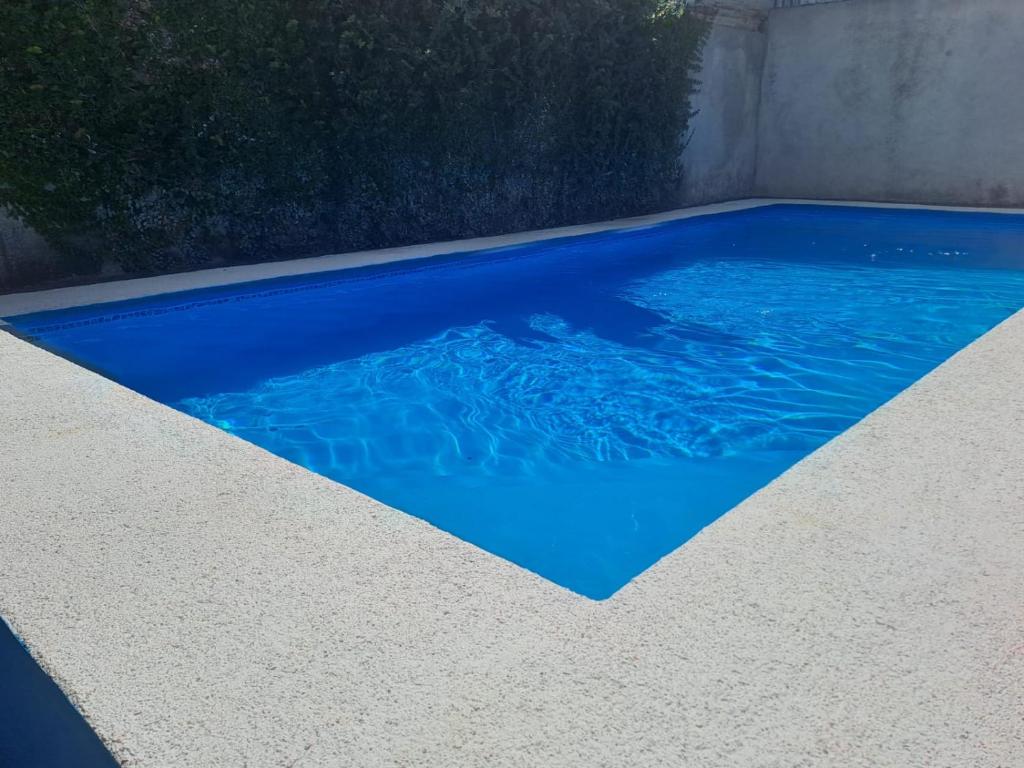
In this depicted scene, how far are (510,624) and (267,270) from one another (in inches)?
233

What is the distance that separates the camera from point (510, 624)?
1689 millimetres

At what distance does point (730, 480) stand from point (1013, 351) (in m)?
1.85

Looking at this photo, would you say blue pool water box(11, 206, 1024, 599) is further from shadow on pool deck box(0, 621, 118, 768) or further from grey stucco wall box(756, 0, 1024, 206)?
grey stucco wall box(756, 0, 1024, 206)

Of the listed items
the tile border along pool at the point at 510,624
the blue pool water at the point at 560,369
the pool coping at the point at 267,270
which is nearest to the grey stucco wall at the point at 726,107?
the pool coping at the point at 267,270

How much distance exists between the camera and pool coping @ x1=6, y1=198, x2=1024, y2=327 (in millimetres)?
5742

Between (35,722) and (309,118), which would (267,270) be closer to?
(309,118)

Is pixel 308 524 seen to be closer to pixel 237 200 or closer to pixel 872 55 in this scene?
pixel 237 200

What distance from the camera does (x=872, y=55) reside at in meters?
12.0

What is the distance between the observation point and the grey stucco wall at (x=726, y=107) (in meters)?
12.2

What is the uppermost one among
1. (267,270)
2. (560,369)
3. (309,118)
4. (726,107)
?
(726,107)

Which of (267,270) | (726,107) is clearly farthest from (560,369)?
(726,107)

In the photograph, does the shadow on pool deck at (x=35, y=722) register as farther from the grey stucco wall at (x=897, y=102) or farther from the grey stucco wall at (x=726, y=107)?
the grey stucco wall at (x=897, y=102)

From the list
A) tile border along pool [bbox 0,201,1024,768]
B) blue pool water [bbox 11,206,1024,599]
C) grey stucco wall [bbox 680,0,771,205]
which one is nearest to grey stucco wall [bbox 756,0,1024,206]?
grey stucco wall [bbox 680,0,771,205]

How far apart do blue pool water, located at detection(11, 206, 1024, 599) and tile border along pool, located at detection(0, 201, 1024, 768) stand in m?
0.82
